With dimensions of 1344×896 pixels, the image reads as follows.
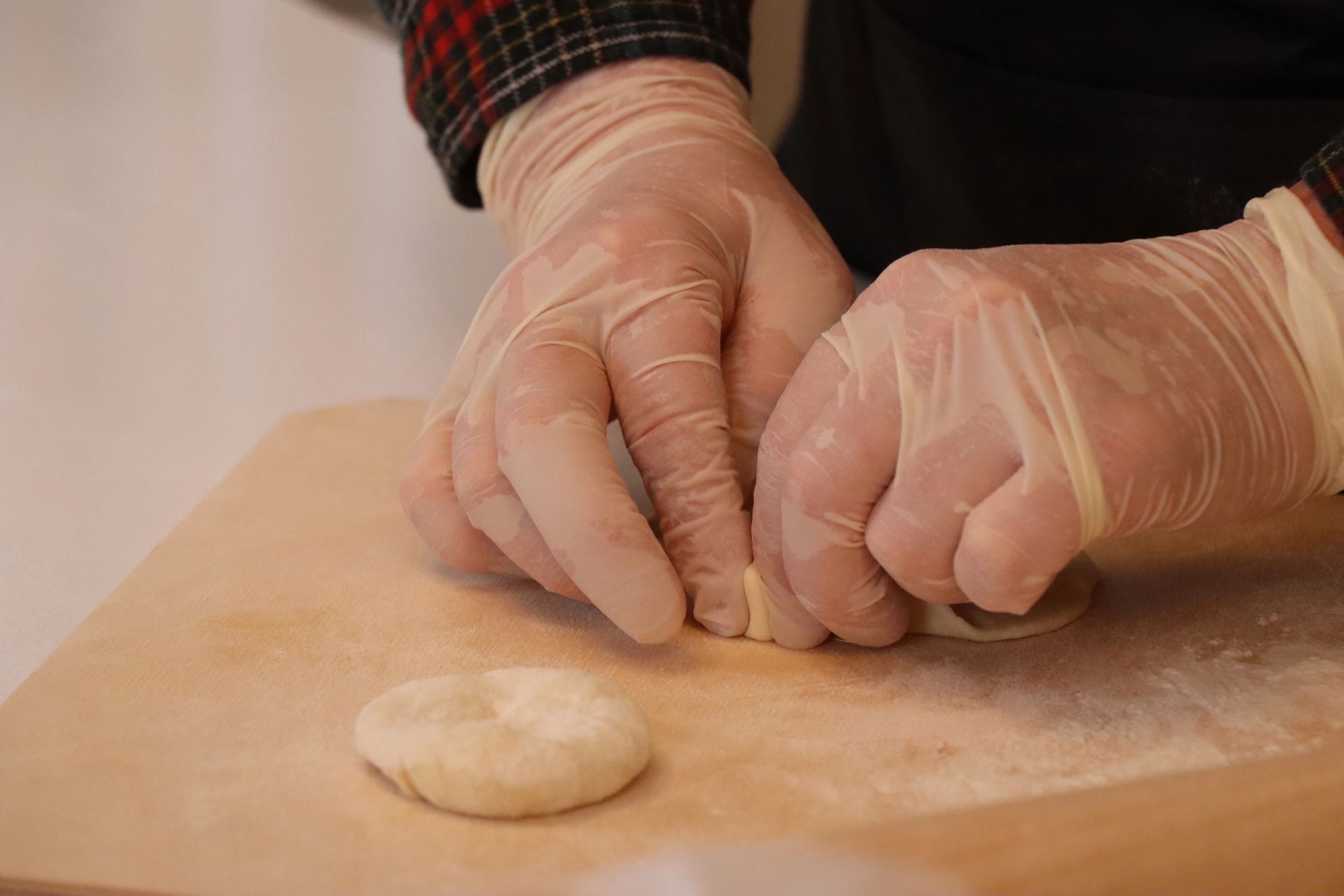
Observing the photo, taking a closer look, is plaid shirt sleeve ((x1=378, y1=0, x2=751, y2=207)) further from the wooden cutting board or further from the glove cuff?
the glove cuff

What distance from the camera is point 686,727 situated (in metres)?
1.04

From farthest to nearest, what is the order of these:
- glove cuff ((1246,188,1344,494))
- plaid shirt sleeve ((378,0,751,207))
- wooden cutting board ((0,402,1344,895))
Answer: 1. plaid shirt sleeve ((378,0,751,207))
2. glove cuff ((1246,188,1344,494))
3. wooden cutting board ((0,402,1344,895))

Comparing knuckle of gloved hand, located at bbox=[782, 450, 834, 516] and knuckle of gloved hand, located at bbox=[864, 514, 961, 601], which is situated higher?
knuckle of gloved hand, located at bbox=[782, 450, 834, 516]

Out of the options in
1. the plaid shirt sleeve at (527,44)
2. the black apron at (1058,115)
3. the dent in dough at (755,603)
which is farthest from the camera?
the plaid shirt sleeve at (527,44)

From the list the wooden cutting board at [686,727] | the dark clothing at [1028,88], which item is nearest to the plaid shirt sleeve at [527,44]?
the dark clothing at [1028,88]

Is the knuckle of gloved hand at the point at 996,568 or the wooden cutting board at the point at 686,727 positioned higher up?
the knuckle of gloved hand at the point at 996,568

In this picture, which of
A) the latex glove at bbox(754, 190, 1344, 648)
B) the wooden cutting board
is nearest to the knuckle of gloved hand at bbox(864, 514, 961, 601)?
the latex glove at bbox(754, 190, 1344, 648)

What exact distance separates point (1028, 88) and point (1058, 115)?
7 centimetres

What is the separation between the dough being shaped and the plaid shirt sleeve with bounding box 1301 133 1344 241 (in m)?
0.75

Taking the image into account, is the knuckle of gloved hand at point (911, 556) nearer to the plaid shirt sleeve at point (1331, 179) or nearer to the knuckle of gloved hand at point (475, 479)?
the knuckle of gloved hand at point (475, 479)

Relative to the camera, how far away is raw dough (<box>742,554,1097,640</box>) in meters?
1.17

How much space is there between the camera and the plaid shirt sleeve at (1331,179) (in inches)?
42.0

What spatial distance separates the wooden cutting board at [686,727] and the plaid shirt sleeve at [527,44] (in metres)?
0.61

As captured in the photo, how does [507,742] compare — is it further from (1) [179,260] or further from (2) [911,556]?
(1) [179,260]
